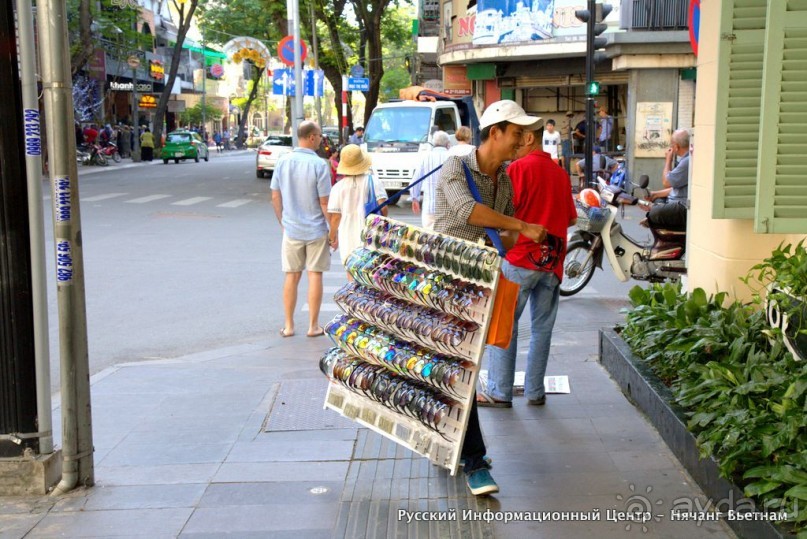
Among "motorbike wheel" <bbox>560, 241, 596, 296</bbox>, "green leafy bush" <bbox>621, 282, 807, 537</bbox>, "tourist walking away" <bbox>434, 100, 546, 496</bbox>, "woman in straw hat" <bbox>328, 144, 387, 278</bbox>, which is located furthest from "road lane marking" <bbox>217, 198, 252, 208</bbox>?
"tourist walking away" <bbox>434, 100, 546, 496</bbox>

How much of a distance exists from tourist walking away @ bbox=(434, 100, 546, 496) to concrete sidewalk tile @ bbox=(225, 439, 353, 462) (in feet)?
3.13

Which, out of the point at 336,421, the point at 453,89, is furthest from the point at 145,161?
the point at 336,421

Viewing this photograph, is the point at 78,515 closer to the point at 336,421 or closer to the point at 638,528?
the point at 336,421

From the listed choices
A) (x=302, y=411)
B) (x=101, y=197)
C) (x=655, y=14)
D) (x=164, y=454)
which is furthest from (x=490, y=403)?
(x=655, y=14)

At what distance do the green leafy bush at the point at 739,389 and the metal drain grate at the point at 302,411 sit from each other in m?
2.07

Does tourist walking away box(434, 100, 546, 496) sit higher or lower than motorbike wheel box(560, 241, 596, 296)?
higher

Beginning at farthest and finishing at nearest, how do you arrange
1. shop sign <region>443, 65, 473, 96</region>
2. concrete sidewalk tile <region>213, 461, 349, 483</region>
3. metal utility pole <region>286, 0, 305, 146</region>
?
shop sign <region>443, 65, 473, 96</region>, metal utility pole <region>286, 0, 305, 146</region>, concrete sidewalk tile <region>213, 461, 349, 483</region>

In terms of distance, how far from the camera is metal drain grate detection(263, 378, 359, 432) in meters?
5.88

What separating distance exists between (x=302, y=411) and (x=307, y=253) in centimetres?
281

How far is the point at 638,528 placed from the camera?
4.22 m

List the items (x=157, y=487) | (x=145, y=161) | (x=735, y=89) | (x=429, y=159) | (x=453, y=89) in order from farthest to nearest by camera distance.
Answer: (x=145, y=161), (x=453, y=89), (x=429, y=159), (x=735, y=89), (x=157, y=487)

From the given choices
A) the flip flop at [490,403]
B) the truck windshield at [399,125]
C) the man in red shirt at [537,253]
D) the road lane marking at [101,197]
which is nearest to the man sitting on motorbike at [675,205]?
the man in red shirt at [537,253]

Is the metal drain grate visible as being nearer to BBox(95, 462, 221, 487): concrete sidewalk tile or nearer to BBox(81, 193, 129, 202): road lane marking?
BBox(95, 462, 221, 487): concrete sidewalk tile

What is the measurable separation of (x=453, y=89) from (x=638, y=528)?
31.5 meters
